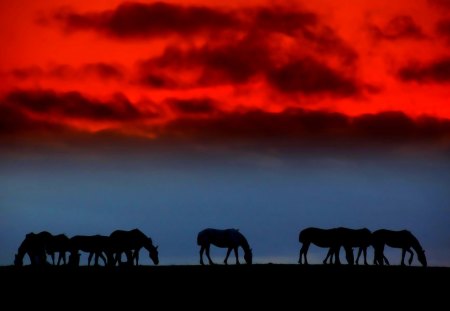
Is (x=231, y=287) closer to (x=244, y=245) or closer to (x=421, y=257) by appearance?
(x=244, y=245)

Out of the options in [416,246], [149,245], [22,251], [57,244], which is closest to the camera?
[22,251]

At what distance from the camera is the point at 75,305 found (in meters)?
51.2

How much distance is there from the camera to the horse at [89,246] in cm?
7575

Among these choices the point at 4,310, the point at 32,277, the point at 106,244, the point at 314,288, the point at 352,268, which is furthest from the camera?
the point at 106,244

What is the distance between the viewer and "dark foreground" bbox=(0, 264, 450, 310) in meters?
51.9

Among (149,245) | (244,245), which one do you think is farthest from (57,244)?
(244,245)

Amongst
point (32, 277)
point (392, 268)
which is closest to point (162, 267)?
point (32, 277)

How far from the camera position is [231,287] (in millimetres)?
55844

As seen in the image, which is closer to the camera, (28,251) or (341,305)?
(341,305)

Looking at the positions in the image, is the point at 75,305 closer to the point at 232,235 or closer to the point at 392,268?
the point at 392,268

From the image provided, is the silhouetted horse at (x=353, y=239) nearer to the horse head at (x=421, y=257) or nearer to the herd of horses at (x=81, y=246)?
the horse head at (x=421, y=257)

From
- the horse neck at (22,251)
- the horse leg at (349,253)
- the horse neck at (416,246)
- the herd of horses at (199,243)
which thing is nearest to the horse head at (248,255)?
the herd of horses at (199,243)

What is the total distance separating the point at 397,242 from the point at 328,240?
528cm

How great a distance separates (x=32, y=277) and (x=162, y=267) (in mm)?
8660
